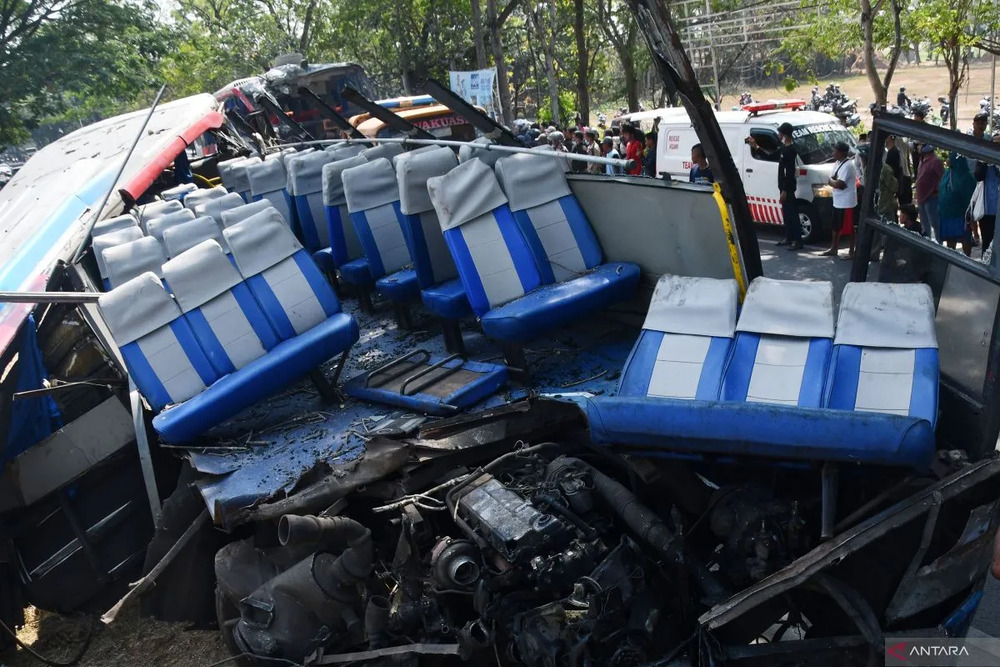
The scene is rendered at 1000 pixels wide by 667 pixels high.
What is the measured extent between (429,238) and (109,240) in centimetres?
236

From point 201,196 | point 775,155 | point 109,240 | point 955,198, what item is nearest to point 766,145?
point 775,155

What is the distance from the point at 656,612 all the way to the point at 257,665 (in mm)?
1811

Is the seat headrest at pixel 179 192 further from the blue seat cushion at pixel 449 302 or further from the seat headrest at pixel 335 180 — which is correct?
the blue seat cushion at pixel 449 302

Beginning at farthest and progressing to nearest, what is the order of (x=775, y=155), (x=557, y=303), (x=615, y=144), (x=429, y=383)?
(x=615, y=144) → (x=775, y=155) → (x=429, y=383) → (x=557, y=303)

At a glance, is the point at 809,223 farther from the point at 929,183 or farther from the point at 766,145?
the point at 929,183

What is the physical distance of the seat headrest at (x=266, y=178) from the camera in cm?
764

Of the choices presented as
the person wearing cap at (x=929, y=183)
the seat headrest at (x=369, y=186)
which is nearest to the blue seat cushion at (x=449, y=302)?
the seat headrest at (x=369, y=186)

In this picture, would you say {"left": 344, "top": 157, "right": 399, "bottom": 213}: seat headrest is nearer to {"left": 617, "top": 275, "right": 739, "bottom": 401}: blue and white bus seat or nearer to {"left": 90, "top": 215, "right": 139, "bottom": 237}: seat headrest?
{"left": 90, "top": 215, "right": 139, "bottom": 237}: seat headrest

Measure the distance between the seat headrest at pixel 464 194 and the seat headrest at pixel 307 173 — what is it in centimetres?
228

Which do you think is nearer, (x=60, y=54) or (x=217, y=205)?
(x=217, y=205)

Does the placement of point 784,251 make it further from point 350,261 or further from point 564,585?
point 564,585

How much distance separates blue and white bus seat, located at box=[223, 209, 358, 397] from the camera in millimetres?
5023

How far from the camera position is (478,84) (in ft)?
49.7

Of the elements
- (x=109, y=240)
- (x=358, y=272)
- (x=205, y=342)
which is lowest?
(x=358, y=272)
